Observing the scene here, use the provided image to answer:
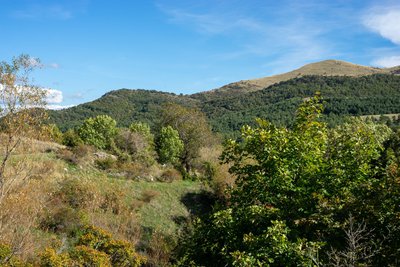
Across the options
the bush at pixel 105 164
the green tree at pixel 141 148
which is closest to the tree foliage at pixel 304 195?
the bush at pixel 105 164

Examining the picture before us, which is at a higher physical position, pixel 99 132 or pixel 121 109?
pixel 121 109

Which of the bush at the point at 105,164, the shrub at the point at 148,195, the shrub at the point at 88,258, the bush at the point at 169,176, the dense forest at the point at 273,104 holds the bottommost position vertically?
the shrub at the point at 148,195

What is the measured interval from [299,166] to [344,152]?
4.45 feet

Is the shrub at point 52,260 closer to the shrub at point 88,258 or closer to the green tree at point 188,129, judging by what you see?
the shrub at point 88,258

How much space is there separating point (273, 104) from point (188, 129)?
10377cm

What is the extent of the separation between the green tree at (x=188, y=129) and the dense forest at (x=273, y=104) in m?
52.6

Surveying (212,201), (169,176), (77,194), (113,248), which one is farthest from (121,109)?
(113,248)

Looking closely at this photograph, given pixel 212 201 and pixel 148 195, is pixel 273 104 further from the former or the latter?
pixel 148 195

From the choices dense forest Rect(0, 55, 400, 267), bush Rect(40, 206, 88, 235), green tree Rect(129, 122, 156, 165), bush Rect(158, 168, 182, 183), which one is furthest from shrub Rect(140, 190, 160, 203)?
bush Rect(40, 206, 88, 235)

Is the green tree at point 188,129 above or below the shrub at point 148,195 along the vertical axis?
above

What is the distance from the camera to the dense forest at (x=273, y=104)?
106438mm

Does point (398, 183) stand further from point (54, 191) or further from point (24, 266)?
point (54, 191)

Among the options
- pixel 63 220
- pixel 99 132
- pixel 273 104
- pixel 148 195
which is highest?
pixel 273 104

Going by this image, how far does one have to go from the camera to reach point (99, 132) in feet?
118
